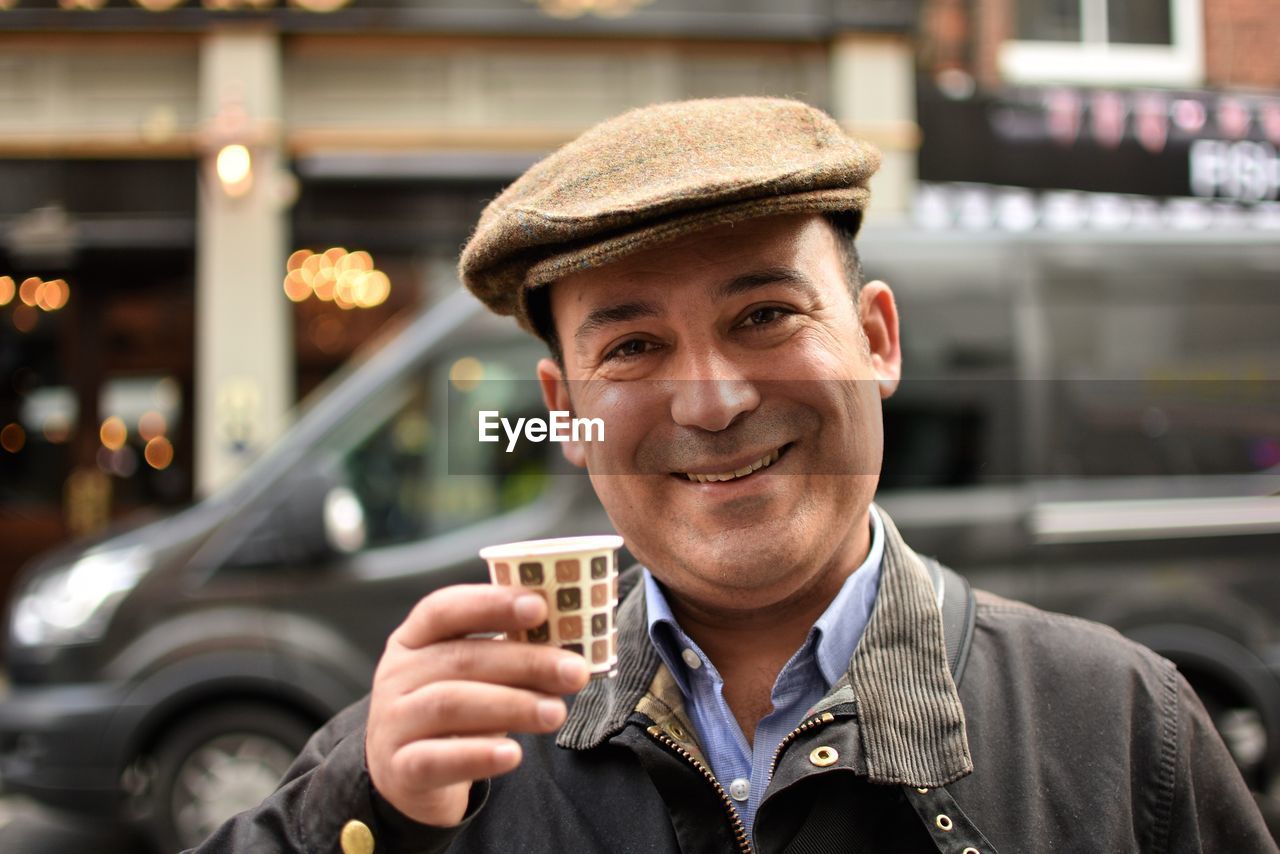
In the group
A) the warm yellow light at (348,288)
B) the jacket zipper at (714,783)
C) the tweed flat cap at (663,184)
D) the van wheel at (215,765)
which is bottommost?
the van wheel at (215,765)

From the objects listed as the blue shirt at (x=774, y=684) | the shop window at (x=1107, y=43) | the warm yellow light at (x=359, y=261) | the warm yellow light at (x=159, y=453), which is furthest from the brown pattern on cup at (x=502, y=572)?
the warm yellow light at (x=159, y=453)

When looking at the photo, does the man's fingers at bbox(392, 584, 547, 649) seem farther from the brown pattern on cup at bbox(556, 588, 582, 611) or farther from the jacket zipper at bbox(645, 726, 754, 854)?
the jacket zipper at bbox(645, 726, 754, 854)

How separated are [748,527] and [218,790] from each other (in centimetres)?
351

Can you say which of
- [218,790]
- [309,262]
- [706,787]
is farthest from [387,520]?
[309,262]

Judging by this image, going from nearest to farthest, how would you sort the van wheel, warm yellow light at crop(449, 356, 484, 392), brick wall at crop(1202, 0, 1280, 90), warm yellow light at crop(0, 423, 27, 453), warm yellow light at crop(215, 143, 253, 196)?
1. warm yellow light at crop(449, 356, 484, 392)
2. brick wall at crop(1202, 0, 1280, 90)
3. the van wheel
4. warm yellow light at crop(215, 143, 253, 196)
5. warm yellow light at crop(0, 423, 27, 453)

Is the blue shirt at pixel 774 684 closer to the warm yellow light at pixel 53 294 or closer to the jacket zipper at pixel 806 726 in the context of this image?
the jacket zipper at pixel 806 726

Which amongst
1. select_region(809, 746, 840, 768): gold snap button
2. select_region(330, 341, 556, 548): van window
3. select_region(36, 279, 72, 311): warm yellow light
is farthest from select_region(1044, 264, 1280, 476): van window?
select_region(36, 279, 72, 311): warm yellow light

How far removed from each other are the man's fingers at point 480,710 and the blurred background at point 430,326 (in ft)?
1.79

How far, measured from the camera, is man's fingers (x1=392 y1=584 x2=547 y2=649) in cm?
97

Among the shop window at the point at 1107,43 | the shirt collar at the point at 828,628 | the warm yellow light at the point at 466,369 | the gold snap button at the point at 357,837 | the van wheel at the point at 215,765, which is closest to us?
the gold snap button at the point at 357,837

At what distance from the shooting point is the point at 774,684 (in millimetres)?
1298

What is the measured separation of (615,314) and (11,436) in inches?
331

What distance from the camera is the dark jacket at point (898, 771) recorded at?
113cm

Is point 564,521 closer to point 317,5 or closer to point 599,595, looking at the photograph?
point 599,595
